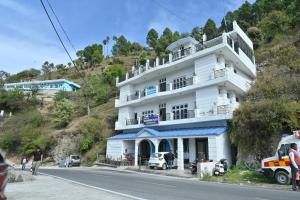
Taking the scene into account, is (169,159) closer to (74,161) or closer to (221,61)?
(221,61)

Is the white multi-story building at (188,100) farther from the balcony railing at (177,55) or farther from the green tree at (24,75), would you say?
the green tree at (24,75)

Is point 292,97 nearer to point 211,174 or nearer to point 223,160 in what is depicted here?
point 223,160

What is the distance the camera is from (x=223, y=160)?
20.9m

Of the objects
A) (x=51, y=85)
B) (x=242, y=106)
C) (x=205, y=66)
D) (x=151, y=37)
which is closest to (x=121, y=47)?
(x=151, y=37)

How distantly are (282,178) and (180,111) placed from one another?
16243 millimetres

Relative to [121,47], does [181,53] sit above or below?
below

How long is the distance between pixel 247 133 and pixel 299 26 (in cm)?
2819

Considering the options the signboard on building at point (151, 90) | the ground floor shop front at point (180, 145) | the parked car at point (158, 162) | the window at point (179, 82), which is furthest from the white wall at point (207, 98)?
the signboard on building at point (151, 90)

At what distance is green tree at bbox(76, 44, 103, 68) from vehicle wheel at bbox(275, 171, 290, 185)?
86708 millimetres

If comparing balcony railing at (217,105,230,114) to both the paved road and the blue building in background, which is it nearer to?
the paved road

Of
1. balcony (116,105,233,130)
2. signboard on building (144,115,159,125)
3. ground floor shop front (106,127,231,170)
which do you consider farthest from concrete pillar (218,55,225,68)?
signboard on building (144,115,159,125)

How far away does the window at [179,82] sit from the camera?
30125 mm

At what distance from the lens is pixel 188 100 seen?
29.2 meters

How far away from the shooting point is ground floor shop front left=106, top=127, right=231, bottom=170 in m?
22.5
